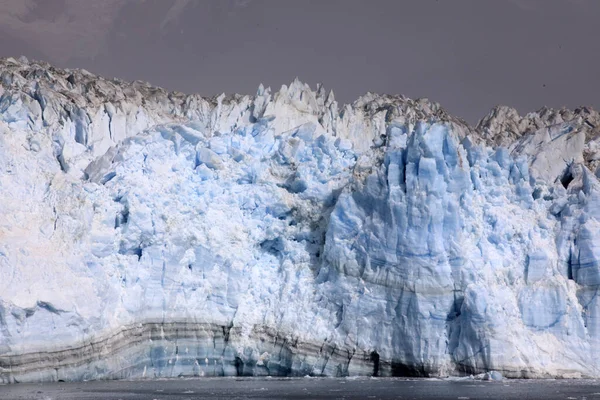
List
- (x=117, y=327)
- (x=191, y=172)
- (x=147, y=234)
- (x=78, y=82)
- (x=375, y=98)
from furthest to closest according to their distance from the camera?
1. (x=375, y=98)
2. (x=78, y=82)
3. (x=191, y=172)
4. (x=147, y=234)
5. (x=117, y=327)

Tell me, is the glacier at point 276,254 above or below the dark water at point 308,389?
above

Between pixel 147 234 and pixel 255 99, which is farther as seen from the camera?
pixel 255 99

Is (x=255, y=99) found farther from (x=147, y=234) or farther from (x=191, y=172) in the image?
(x=147, y=234)

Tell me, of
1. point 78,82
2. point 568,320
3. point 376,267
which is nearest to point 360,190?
point 376,267

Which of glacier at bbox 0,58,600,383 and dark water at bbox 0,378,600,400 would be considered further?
glacier at bbox 0,58,600,383

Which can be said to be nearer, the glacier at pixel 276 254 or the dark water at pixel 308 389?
the dark water at pixel 308 389

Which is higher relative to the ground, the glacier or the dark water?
the glacier
